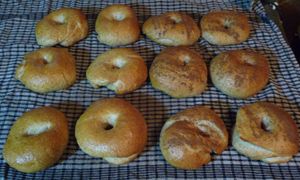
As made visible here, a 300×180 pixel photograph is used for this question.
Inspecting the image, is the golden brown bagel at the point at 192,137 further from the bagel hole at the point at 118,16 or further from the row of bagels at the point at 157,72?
the bagel hole at the point at 118,16

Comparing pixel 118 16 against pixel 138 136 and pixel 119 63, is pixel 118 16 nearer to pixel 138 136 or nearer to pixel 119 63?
pixel 119 63

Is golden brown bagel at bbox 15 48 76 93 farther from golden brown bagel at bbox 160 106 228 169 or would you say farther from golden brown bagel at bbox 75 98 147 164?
golden brown bagel at bbox 160 106 228 169

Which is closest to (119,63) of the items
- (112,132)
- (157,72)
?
(157,72)

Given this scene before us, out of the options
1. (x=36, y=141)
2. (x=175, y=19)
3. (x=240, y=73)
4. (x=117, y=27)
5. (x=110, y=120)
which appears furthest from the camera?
(x=175, y=19)

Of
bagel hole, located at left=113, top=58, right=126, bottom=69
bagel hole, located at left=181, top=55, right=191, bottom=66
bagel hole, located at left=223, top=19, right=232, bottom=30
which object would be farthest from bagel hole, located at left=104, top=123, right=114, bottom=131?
bagel hole, located at left=223, top=19, right=232, bottom=30

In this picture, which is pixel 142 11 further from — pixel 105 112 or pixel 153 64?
pixel 105 112

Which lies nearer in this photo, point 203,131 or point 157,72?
point 203,131

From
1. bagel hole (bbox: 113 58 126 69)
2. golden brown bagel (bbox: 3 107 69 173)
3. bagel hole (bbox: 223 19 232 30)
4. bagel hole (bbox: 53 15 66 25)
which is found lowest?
golden brown bagel (bbox: 3 107 69 173)
